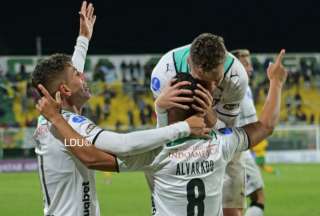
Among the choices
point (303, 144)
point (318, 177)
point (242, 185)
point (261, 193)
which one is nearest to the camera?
point (242, 185)

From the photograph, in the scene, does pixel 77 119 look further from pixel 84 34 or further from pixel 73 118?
pixel 84 34

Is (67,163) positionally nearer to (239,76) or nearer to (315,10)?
(239,76)

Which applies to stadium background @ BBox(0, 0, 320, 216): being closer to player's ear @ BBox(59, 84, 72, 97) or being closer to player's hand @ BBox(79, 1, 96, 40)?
player's hand @ BBox(79, 1, 96, 40)

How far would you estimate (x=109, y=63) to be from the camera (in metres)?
26.8

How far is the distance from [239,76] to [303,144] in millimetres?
18273

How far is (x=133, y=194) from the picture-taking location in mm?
13102

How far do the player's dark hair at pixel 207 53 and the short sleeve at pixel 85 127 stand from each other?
1.97 feet

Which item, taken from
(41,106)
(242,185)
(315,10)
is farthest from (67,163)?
(315,10)

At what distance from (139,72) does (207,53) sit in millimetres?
23421

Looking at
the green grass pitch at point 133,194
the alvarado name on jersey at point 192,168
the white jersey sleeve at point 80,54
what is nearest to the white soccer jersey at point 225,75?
the white jersey sleeve at point 80,54

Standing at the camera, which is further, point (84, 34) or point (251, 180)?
point (251, 180)

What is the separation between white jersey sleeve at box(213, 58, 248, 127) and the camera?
5.01 metres

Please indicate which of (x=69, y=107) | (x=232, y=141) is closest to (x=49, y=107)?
(x=69, y=107)

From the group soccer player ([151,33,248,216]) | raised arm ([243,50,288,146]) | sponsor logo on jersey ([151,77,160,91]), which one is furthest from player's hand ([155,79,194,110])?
sponsor logo on jersey ([151,77,160,91])
